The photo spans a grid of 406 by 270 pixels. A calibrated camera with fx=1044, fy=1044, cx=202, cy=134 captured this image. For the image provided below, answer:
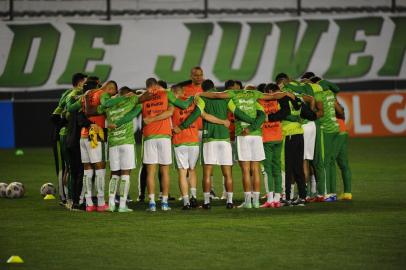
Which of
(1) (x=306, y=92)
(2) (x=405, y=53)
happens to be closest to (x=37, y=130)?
(2) (x=405, y=53)

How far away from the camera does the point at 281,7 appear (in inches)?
1550

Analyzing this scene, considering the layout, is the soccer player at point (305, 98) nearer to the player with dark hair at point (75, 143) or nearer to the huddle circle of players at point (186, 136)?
the huddle circle of players at point (186, 136)

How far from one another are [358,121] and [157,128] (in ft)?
64.9

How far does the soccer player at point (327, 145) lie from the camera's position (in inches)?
753

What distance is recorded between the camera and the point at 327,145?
63.5 feet

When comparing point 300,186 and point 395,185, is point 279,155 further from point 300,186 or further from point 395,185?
point 395,185

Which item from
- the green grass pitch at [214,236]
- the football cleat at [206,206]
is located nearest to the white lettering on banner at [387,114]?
the green grass pitch at [214,236]

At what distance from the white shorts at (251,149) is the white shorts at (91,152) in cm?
237

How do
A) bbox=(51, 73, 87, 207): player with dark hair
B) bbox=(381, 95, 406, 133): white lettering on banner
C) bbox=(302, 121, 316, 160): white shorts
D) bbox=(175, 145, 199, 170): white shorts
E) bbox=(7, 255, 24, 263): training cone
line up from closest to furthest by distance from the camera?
bbox=(7, 255, 24, 263): training cone, bbox=(175, 145, 199, 170): white shorts, bbox=(51, 73, 87, 207): player with dark hair, bbox=(302, 121, 316, 160): white shorts, bbox=(381, 95, 406, 133): white lettering on banner

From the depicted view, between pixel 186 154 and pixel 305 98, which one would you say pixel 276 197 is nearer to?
pixel 186 154

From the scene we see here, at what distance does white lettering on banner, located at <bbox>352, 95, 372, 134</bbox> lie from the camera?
118ft

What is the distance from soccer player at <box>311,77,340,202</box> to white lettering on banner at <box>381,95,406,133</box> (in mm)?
16971

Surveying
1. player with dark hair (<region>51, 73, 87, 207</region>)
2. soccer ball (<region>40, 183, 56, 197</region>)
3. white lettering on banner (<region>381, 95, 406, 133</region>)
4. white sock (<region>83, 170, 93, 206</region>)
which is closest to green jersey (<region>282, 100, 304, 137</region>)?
white sock (<region>83, 170, 93, 206</region>)

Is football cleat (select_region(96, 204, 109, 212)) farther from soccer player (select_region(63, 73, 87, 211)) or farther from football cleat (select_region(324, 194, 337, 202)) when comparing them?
football cleat (select_region(324, 194, 337, 202))
